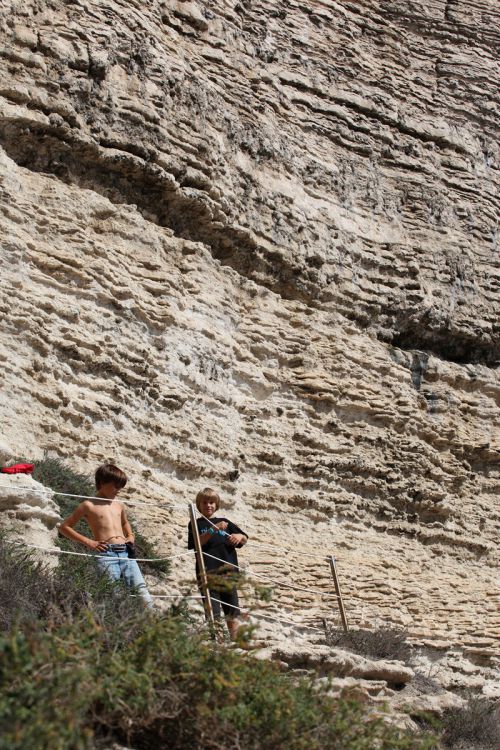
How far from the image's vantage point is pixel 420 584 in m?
13.4

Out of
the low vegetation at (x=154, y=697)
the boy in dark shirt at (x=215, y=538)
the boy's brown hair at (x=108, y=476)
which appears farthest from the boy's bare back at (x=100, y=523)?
the low vegetation at (x=154, y=697)

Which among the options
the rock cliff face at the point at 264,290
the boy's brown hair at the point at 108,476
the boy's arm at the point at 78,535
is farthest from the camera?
the rock cliff face at the point at 264,290

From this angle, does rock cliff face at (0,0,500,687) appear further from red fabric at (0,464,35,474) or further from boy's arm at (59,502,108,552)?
boy's arm at (59,502,108,552)

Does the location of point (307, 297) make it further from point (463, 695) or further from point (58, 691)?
point (58, 691)

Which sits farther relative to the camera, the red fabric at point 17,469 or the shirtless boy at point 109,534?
the red fabric at point 17,469

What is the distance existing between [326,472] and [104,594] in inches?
326

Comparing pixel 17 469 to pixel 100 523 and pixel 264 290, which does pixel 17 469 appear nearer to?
pixel 100 523

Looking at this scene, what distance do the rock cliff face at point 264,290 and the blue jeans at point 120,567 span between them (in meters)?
3.91

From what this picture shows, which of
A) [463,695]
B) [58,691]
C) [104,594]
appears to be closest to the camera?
[58,691]

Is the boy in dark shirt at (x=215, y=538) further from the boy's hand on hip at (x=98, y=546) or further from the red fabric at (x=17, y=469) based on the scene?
the red fabric at (x=17, y=469)

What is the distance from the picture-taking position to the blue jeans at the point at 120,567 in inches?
239

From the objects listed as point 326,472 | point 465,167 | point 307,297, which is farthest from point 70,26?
point 465,167

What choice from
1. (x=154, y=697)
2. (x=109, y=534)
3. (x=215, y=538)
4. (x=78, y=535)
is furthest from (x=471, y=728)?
(x=154, y=697)

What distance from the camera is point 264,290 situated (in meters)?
14.7
